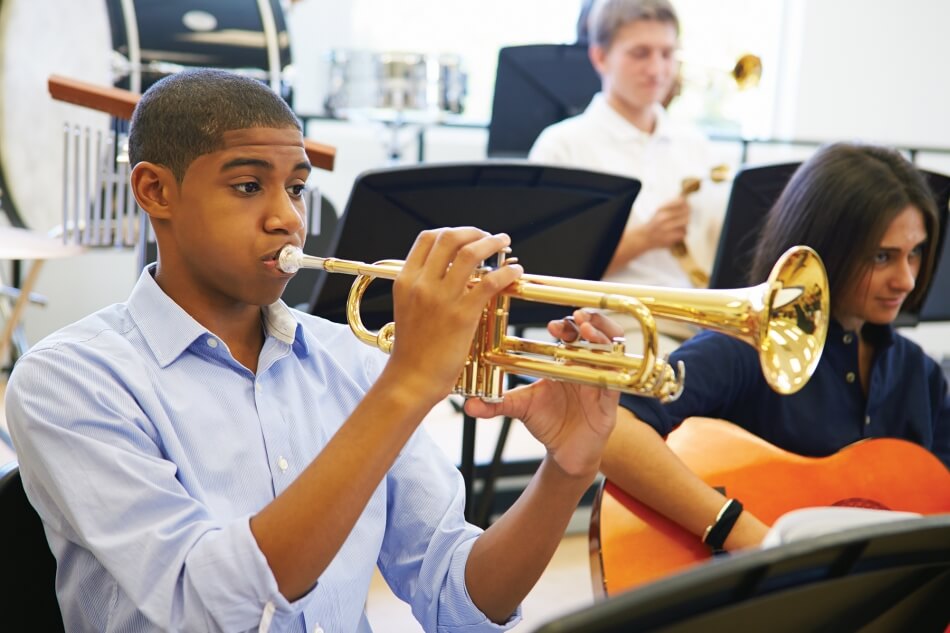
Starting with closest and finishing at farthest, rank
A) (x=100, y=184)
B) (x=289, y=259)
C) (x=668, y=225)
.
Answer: (x=289, y=259) < (x=100, y=184) < (x=668, y=225)

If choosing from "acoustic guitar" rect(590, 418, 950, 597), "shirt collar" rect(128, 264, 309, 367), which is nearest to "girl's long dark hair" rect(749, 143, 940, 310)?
"acoustic guitar" rect(590, 418, 950, 597)

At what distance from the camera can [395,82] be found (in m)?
4.57

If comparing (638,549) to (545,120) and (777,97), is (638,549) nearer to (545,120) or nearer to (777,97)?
(545,120)

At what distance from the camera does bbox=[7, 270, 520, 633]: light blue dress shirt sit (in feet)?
3.72

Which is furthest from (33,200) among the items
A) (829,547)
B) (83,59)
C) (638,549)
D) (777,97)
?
(777,97)

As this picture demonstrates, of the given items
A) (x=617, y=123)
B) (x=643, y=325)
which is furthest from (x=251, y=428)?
(x=617, y=123)

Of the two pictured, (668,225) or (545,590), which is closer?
(545,590)

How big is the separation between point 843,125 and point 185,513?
604 cm

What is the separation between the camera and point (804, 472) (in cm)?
193

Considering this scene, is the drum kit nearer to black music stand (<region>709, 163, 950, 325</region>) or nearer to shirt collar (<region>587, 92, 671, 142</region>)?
shirt collar (<region>587, 92, 671, 142</region>)

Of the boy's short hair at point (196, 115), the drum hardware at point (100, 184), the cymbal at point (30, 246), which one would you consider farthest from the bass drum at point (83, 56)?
the boy's short hair at point (196, 115)

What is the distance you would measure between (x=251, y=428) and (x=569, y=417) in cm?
39

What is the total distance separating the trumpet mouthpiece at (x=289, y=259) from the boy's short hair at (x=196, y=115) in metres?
0.15

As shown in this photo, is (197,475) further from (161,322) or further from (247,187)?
(247,187)
